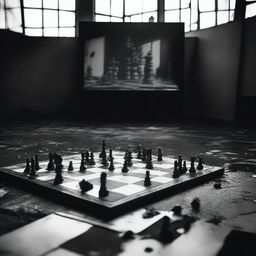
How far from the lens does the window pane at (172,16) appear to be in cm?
893

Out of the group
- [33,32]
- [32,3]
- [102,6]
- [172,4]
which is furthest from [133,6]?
[33,32]

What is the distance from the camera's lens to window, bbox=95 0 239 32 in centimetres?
793

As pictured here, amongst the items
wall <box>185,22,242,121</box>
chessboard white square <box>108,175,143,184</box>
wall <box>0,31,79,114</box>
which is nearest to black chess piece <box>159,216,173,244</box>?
chessboard white square <box>108,175,143,184</box>

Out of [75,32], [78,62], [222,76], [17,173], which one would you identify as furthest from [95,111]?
[17,173]

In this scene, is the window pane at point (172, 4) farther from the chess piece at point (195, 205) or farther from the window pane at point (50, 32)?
the chess piece at point (195, 205)

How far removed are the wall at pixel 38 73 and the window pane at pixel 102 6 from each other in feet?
3.86

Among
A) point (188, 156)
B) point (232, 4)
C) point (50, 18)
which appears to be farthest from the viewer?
point (50, 18)

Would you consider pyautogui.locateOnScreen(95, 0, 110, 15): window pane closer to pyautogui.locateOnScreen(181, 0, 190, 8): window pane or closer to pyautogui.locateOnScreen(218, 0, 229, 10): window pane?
pyautogui.locateOnScreen(181, 0, 190, 8): window pane

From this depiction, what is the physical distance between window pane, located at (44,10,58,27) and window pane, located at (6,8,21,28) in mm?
701

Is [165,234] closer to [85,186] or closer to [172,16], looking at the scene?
[85,186]

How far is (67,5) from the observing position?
8.98 m

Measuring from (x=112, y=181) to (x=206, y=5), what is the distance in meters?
7.14

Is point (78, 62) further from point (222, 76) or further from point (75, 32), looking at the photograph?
point (222, 76)

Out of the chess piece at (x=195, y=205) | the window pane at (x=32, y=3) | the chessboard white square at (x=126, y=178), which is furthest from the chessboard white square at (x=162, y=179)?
the window pane at (x=32, y=3)
